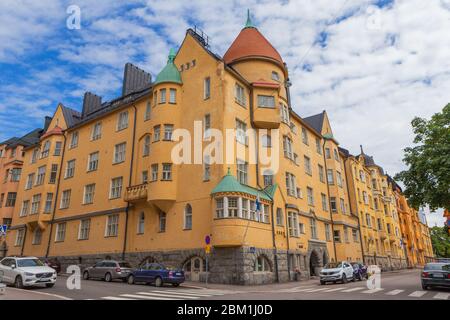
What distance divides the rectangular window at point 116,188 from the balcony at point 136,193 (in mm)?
2682

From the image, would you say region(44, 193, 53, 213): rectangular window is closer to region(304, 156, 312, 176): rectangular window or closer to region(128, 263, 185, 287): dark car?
region(128, 263, 185, 287): dark car

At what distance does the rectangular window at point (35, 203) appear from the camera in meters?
38.0

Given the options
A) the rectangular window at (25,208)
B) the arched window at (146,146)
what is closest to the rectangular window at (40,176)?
the rectangular window at (25,208)

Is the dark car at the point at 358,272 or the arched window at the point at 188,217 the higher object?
the arched window at the point at 188,217

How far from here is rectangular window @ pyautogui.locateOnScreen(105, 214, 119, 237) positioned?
3084 centimetres

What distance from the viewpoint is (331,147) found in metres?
44.1

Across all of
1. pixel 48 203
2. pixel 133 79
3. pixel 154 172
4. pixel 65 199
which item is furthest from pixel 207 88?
pixel 48 203

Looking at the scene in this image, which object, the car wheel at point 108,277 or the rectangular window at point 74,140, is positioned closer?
the car wheel at point 108,277

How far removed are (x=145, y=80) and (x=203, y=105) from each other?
53.6 ft

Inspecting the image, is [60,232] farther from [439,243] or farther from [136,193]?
[439,243]

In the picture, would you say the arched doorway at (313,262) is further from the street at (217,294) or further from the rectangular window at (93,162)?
the rectangular window at (93,162)

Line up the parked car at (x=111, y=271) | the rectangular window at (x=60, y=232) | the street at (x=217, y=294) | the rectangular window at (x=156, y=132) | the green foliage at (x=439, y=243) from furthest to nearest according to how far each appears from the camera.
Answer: the green foliage at (x=439, y=243) < the rectangular window at (x=60, y=232) < the rectangular window at (x=156, y=132) < the parked car at (x=111, y=271) < the street at (x=217, y=294)

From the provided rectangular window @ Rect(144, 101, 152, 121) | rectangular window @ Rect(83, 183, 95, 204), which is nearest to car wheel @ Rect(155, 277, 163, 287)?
rectangular window @ Rect(144, 101, 152, 121)

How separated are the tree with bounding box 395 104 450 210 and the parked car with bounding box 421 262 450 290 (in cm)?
363
